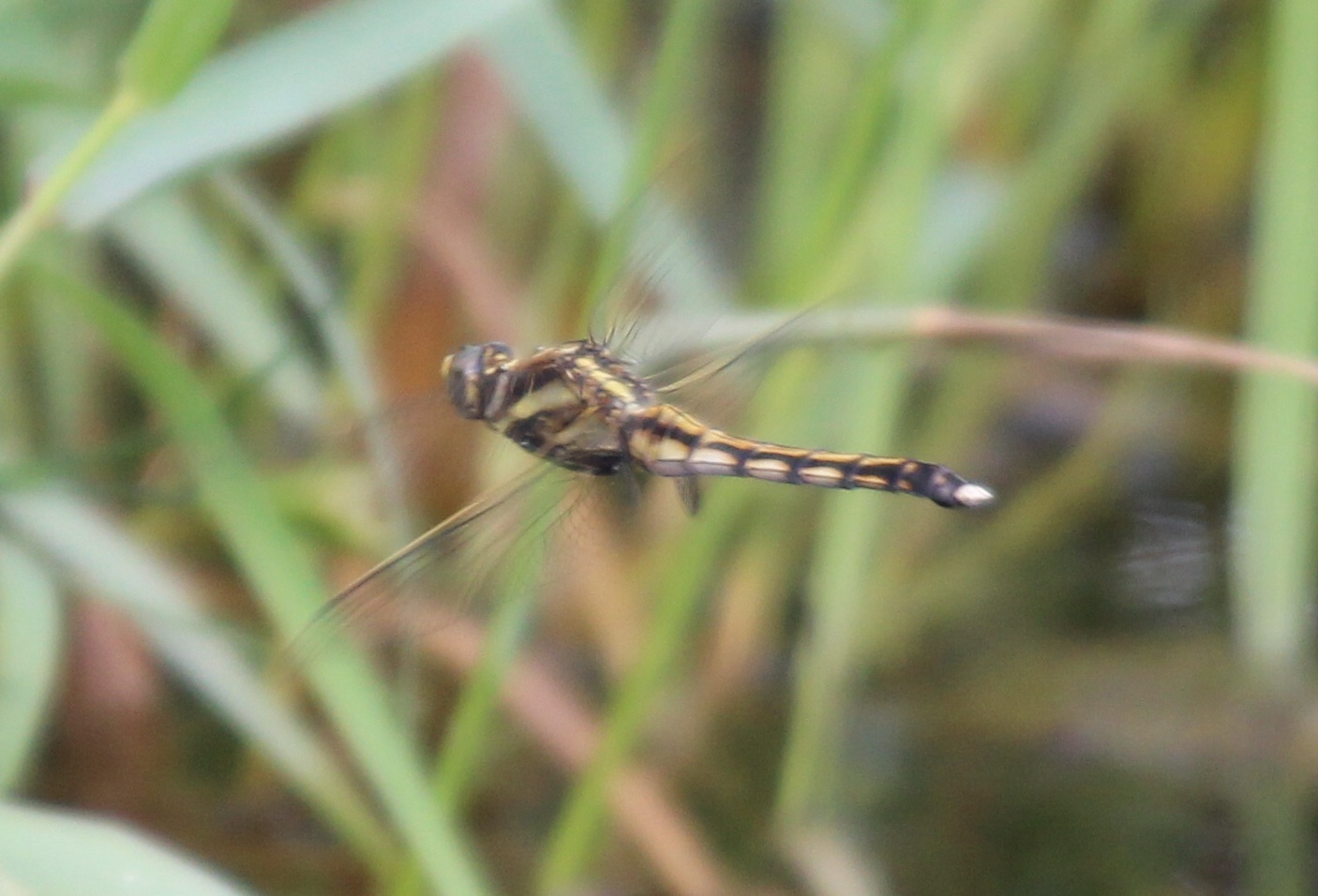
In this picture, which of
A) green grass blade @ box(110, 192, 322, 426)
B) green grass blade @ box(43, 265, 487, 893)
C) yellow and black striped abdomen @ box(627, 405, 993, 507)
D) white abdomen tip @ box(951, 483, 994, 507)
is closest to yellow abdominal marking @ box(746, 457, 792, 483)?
yellow and black striped abdomen @ box(627, 405, 993, 507)

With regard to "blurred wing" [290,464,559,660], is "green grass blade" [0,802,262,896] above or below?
below

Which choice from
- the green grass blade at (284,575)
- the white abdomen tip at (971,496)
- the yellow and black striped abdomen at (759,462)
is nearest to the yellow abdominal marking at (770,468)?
the yellow and black striped abdomen at (759,462)

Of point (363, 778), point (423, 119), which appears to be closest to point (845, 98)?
point (423, 119)

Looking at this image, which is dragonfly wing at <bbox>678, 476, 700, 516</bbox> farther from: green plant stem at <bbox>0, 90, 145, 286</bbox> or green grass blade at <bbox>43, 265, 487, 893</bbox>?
green plant stem at <bbox>0, 90, 145, 286</bbox>

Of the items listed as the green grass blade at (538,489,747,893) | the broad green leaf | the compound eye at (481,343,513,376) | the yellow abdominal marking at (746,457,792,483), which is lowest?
the green grass blade at (538,489,747,893)

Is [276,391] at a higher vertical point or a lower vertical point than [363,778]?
higher

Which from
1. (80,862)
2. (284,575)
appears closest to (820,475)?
(284,575)

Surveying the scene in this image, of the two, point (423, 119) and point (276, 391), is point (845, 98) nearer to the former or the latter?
point (423, 119)
